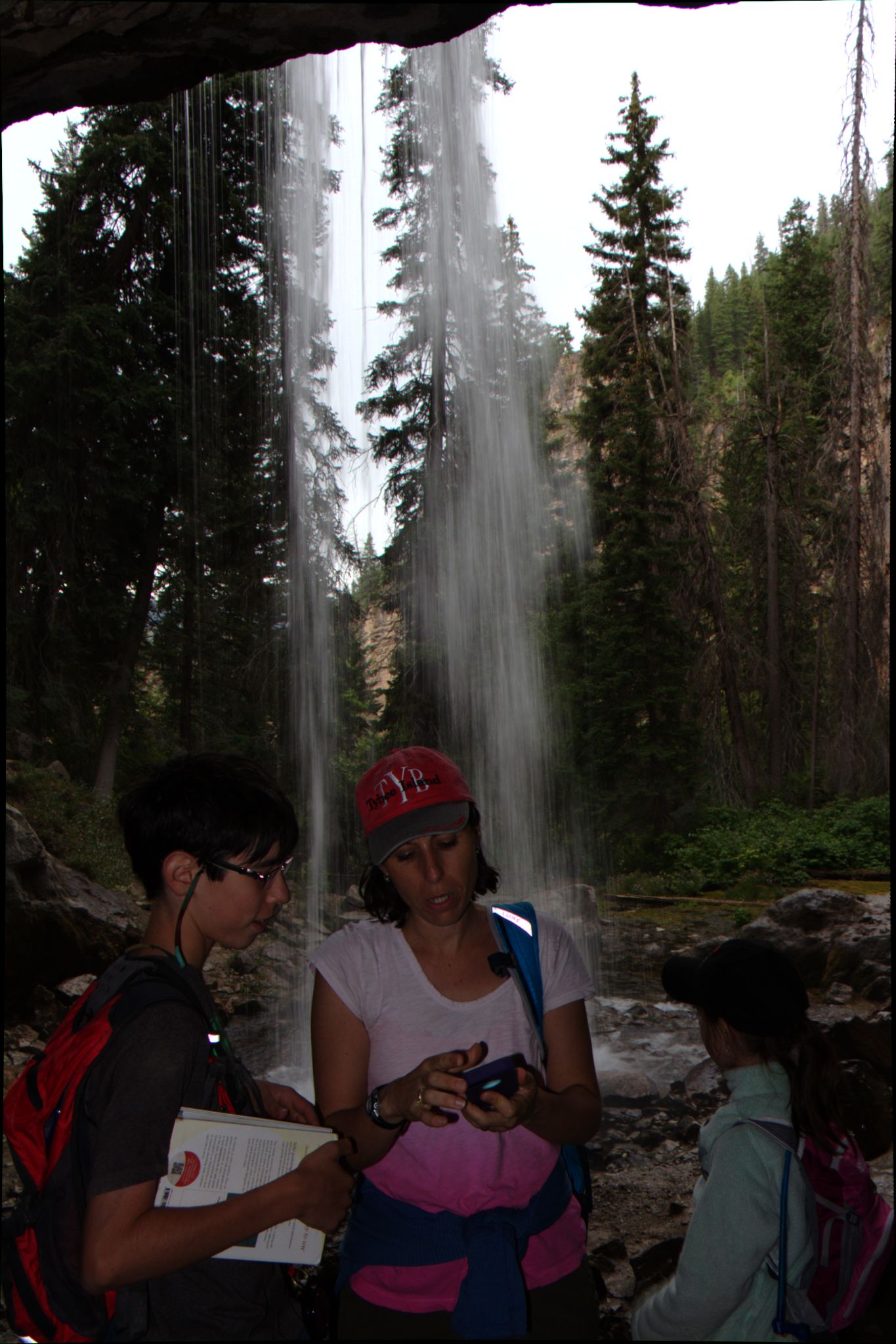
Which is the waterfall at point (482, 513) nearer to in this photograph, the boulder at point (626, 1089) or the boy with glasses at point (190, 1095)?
the boulder at point (626, 1089)

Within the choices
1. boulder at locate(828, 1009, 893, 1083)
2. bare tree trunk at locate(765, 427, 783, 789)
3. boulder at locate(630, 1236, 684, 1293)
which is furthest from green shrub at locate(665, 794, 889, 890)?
boulder at locate(630, 1236, 684, 1293)

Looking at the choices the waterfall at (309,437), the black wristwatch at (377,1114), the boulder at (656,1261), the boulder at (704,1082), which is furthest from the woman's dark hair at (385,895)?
the waterfall at (309,437)

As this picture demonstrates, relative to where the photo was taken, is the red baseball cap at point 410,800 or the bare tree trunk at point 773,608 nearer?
the red baseball cap at point 410,800

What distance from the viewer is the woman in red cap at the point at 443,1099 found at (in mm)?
1493

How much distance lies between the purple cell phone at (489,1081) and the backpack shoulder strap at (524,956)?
20 centimetres

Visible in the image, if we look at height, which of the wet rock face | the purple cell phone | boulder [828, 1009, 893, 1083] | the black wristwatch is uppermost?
the wet rock face

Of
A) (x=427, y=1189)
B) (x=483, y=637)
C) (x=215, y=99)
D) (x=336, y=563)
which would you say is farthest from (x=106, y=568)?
(x=427, y=1189)

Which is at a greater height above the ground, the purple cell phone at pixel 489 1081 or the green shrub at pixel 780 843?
the purple cell phone at pixel 489 1081

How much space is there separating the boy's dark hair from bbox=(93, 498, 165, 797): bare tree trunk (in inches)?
225

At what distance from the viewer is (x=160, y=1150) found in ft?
3.84

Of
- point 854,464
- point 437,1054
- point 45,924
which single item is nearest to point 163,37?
point 437,1054

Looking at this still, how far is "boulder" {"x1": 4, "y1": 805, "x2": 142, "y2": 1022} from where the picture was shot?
502cm

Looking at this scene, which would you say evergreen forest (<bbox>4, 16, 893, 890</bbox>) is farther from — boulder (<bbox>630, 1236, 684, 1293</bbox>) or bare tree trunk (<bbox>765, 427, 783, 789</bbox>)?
boulder (<bbox>630, 1236, 684, 1293</bbox>)

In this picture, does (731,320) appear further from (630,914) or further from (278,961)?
(278,961)
